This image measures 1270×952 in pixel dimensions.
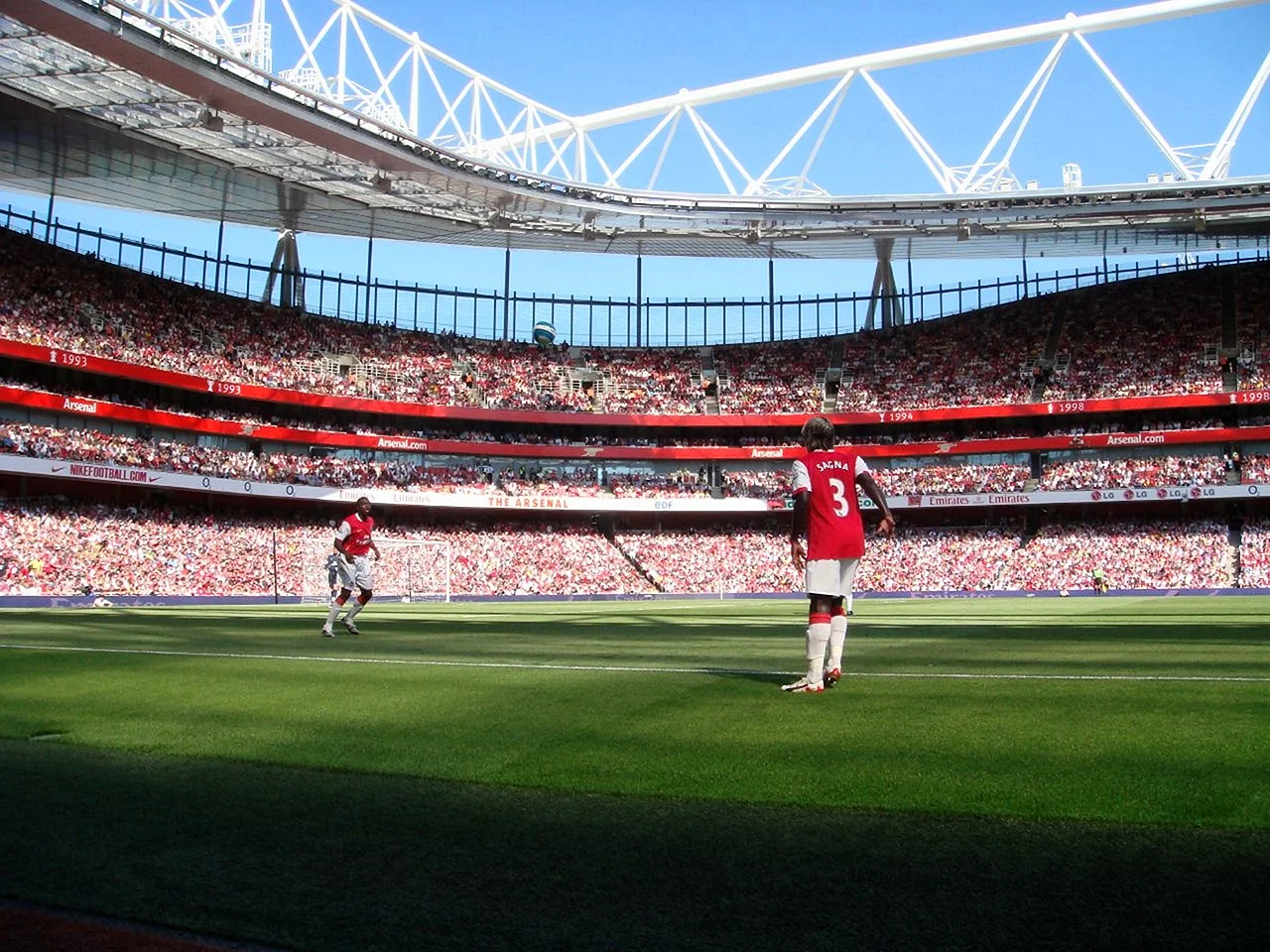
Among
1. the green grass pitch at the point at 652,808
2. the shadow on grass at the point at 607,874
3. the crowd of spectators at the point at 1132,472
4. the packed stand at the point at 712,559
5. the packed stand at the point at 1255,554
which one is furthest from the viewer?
the packed stand at the point at 712,559

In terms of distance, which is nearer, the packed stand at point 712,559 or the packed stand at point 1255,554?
the packed stand at point 1255,554

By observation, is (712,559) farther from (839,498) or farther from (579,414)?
(839,498)

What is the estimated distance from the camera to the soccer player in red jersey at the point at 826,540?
838cm

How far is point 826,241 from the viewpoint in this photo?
195ft

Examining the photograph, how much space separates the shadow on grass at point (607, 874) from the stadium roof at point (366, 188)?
33.1m

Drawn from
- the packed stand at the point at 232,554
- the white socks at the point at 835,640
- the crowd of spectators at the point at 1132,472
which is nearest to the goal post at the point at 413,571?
the packed stand at the point at 232,554

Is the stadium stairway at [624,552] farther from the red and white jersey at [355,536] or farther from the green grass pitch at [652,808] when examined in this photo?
the green grass pitch at [652,808]

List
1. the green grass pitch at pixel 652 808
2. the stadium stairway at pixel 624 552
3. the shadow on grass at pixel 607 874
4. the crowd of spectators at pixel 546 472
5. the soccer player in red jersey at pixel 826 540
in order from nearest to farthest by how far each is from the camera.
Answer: the shadow on grass at pixel 607 874, the green grass pitch at pixel 652 808, the soccer player in red jersey at pixel 826 540, the crowd of spectators at pixel 546 472, the stadium stairway at pixel 624 552

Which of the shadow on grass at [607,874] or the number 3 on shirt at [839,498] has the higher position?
the number 3 on shirt at [839,498]

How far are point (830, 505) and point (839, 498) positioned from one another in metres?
0.10

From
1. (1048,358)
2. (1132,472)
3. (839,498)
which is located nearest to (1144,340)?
(1048,358)

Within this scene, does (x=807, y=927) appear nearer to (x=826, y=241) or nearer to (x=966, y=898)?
(x=966, y=898)

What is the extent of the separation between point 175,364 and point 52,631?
131 ft

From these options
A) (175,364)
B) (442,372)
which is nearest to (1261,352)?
(442,372)
